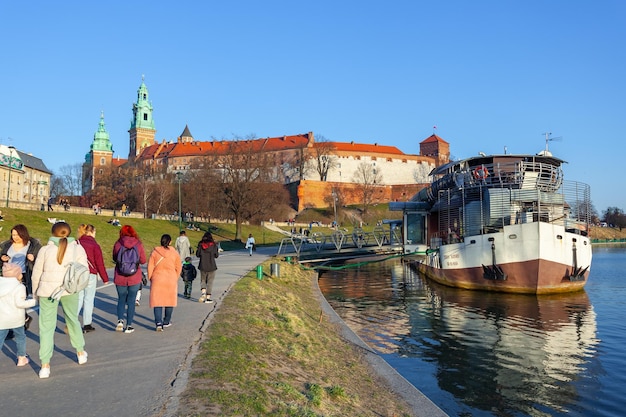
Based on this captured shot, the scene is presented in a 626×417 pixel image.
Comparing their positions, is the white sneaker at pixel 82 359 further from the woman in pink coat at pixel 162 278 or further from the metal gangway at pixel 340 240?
the metal gangway at pixel 340 240

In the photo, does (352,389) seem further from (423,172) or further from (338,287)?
(423,172)

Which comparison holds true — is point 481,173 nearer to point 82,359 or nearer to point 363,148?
point 82,359

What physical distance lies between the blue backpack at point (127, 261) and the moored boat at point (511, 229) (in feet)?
65.1

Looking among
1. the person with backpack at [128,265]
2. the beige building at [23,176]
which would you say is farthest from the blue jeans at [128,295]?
the beige building at [23,176]

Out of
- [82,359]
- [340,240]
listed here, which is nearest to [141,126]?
[340,240]

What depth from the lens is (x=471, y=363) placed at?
491 inches

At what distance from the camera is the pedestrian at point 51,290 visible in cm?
685

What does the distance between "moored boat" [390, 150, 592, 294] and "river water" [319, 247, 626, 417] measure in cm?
108

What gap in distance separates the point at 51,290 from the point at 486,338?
12478 mm

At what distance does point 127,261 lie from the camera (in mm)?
9672

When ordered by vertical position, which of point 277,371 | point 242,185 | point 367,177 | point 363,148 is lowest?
point 277,371

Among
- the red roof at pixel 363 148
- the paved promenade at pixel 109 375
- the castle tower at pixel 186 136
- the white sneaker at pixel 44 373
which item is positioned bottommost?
the paved promenade at pixel 109 375

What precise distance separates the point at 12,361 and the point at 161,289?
110 inches

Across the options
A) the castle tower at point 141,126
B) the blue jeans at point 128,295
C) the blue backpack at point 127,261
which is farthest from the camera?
the castle tower at point 141,126
